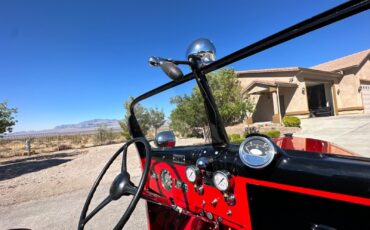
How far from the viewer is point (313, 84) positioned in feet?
68.2

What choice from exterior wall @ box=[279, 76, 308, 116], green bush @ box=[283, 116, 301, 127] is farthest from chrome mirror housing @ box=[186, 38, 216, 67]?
exterior wall @ box=[279, 76, 308, 116]

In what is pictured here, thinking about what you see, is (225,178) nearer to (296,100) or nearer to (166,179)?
(166,179)

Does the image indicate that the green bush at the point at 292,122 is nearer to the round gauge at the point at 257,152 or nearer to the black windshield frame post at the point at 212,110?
the black windshield frame post at the point at 212,110

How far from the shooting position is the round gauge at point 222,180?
4.34ft

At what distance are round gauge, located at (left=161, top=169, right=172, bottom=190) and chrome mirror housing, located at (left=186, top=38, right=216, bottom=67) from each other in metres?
0.89

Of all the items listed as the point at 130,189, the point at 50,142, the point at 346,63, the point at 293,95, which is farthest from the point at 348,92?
the point at 50,142

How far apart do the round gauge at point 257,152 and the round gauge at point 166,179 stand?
0.87 m

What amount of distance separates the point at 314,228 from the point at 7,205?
21.6 feet

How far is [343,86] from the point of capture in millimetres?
19953

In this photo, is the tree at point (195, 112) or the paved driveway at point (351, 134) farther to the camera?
the paved driveway at point (351, 134)

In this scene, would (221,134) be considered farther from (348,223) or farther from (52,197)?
(52,197)

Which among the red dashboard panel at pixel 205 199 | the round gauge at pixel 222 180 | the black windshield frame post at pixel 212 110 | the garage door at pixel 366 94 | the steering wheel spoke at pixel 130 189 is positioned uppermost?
the garage door at pixel 366 94

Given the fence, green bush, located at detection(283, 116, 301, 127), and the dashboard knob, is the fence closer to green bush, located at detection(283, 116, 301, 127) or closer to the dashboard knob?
green bush, located at detection(283, 116, 301, 127)

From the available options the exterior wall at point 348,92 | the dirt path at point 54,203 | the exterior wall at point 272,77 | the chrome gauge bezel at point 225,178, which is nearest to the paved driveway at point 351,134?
the chrome gauge bezel at point 225,178
